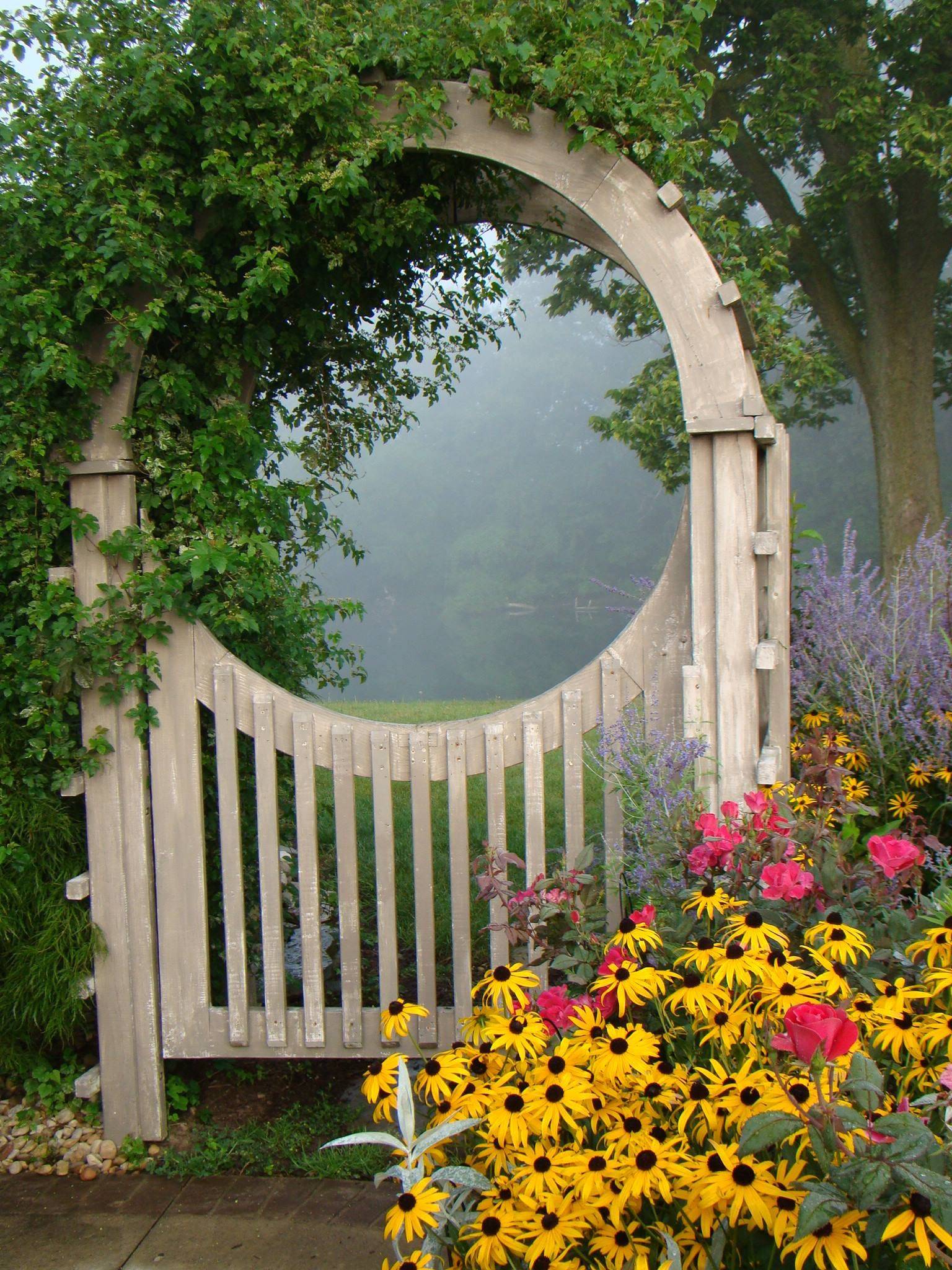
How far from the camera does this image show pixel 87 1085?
2.76m

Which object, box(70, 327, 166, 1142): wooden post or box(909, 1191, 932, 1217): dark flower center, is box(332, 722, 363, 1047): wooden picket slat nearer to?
box(70, 327, 166, 1142): wooden post

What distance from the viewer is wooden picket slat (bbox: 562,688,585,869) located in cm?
261

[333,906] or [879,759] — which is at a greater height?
[879,759]

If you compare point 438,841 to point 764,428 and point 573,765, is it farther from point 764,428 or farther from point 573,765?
point 764,428

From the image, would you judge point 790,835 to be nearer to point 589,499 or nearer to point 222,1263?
point 222,1263

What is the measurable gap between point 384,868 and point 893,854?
1.45m

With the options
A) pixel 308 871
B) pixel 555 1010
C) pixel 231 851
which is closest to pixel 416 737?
pixel 308 871

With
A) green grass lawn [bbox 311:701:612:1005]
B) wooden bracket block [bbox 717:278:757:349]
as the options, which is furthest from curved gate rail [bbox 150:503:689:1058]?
wooden bracket block [bbox 717:278:757:349]

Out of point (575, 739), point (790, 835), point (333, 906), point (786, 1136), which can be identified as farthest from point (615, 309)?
point (786, 1136)

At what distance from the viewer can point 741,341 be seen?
2.52 m

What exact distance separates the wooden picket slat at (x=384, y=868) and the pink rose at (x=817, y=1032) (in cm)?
177

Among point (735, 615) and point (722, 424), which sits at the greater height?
point (722, 424)

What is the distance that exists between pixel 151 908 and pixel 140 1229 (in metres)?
0.77

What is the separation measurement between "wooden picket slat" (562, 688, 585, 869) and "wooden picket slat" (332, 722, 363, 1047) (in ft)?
1.91
